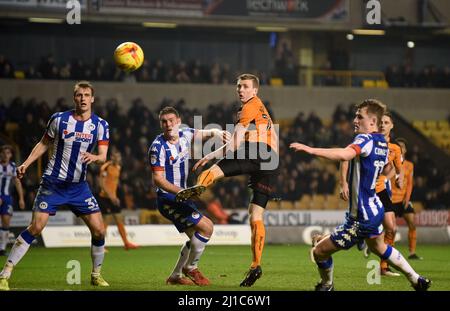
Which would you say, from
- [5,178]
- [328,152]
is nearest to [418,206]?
[5,178]

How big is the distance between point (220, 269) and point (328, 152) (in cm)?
537

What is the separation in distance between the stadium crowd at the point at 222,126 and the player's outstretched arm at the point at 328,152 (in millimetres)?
15272

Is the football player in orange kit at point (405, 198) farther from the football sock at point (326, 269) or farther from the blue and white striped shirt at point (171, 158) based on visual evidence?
the football sock at point (326, 269)

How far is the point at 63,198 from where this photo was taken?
10.7 meters

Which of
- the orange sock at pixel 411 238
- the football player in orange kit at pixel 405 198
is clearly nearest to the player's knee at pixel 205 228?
the football player in orange kit at pixel 405 198

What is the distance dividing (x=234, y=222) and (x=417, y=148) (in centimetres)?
843

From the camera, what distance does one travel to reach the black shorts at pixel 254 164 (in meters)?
10.9

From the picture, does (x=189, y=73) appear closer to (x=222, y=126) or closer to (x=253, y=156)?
(x=222, y=126)

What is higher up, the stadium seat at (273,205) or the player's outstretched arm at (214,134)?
the player's outstretched arm at (214,134)

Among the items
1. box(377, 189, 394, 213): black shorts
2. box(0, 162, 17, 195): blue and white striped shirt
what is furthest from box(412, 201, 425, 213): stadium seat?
box(377, 189, 394, 213): black shorts

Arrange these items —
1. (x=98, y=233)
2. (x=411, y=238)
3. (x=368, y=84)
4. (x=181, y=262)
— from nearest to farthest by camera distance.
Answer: (x=98, y=233) < (x=181, y=262) < (x=411, y=238) < (x=368, y=84)

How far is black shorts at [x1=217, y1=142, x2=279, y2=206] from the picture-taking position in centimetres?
1090
